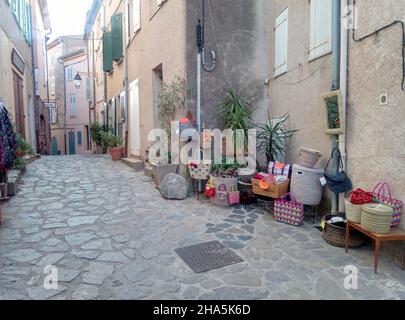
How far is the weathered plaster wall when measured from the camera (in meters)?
6.30

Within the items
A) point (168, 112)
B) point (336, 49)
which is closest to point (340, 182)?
point (336, 49)

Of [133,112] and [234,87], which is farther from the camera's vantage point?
[133,112]

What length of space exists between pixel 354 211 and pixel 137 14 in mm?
8554

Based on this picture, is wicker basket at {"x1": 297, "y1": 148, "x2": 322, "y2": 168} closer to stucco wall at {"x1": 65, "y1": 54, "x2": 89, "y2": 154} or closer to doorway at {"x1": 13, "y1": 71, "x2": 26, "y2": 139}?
doorway at {"x1": 13, "y1": 71, "x2": 26, "y2": 139}

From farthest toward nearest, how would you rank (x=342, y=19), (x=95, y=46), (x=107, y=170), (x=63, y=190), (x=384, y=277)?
(x=95, y=46), (x=107, y=170), (x=63, y=190), (x=342, y=19), (x=384, y=277)

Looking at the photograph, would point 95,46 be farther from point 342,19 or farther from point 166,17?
point 342,19

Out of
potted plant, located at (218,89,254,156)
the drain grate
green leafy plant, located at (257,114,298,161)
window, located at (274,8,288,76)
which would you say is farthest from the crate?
window, located at (274,8,288,76)

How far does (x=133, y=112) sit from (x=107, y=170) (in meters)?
2.31

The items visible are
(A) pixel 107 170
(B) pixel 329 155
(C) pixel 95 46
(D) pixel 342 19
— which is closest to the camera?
(D) pixel 342 19

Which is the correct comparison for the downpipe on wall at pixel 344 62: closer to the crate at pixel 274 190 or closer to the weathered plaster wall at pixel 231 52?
the crate at pixel 274 190

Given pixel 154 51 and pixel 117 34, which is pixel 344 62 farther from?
pixel 117 34

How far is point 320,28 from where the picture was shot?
189 inches

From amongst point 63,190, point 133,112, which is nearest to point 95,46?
point 133,112

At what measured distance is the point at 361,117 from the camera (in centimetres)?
390
